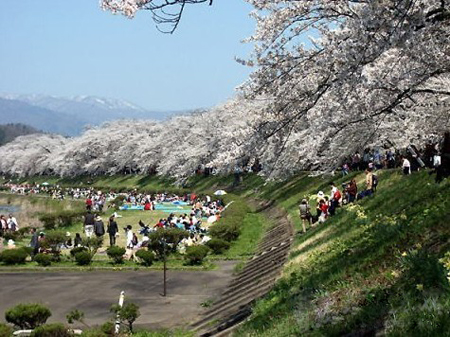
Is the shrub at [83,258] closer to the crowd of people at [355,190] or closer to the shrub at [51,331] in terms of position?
the crowd of people at [355,190]

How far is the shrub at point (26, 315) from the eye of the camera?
540 inches

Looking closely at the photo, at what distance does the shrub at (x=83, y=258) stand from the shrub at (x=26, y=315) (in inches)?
398

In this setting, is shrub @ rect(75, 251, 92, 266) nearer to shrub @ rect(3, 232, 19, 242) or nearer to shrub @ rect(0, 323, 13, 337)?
shrub @ rect(3, 232, 19, 242)

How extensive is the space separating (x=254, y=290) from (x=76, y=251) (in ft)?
40.0

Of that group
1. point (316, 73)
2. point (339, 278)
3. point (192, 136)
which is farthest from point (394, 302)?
point (192, 136)

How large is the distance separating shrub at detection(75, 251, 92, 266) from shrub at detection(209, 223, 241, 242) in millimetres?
7112

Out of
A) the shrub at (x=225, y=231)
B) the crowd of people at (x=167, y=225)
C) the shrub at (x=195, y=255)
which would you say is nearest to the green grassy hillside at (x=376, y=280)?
the shrub at (x=195, y=255)

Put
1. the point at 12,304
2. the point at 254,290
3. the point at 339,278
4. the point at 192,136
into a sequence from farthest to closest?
the point at 192,136 < the point at 12,304 < the point at 254,290 < the point at 339,278

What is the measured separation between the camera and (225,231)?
2912cm

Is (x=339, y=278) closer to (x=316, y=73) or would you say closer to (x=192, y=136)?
(x=316, y=73)

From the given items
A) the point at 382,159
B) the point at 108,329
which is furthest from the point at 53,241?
the point at 382,159

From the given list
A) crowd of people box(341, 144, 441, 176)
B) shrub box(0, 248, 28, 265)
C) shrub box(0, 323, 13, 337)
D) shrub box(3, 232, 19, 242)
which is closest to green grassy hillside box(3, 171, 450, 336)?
shrub box(0, 323, 13, 337)

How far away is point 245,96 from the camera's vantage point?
11.8m

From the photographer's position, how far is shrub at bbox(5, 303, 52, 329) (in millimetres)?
13719
